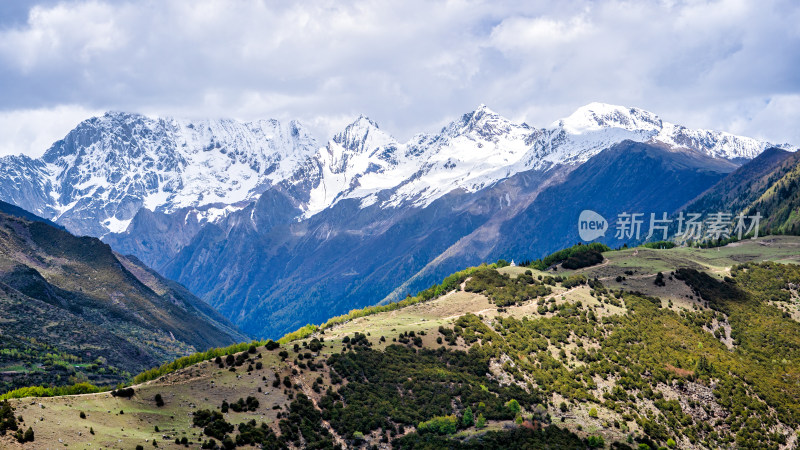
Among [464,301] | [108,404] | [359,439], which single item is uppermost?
[464,301]

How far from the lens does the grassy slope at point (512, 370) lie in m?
87.8

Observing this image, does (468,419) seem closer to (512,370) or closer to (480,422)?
(480,422)

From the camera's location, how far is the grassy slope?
87.8m

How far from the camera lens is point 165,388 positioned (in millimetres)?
102062

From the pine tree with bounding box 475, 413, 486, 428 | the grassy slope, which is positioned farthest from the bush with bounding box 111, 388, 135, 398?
the pine tree with bounding box 475, 413, 486, 428

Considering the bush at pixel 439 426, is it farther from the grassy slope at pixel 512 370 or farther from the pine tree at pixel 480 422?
the pine tree at pixel 480 422

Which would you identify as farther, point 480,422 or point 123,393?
point 480,422

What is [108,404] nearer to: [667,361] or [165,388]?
[165,388]

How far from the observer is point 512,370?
5369 inches

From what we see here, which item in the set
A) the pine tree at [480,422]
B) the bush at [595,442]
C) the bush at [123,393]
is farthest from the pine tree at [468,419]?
the bush at [123,393]

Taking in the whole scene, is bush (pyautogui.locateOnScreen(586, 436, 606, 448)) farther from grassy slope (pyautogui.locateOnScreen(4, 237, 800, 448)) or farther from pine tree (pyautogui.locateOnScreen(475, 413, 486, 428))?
pine tree (pyautogui.locateOnScreen(475, 413, 486, 428))

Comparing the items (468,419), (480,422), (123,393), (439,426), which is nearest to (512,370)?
(468,419)

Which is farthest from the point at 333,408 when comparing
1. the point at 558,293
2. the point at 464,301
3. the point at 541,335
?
the point at 558,293

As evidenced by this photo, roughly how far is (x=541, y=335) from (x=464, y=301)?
98.7 ft
